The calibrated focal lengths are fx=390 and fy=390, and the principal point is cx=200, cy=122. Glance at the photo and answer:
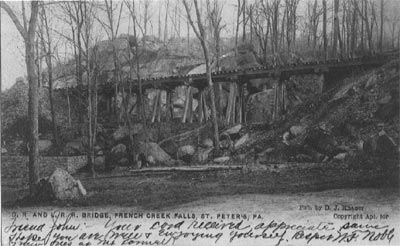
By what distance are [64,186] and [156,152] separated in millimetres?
5380

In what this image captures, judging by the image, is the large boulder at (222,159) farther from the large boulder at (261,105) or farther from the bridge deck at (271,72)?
the large boulder at (261,105)

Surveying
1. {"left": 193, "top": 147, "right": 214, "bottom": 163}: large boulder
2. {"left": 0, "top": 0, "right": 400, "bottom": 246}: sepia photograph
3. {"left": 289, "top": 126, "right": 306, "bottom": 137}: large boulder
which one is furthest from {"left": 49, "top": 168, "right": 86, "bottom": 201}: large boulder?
{"left": 289, "top": 126, "right": 306, "bottom": 137}: large boulder

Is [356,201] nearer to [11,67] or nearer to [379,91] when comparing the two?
[379,91]

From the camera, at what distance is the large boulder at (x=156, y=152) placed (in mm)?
13859

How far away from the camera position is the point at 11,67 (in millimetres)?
9906

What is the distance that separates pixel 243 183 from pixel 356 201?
2.54 meters

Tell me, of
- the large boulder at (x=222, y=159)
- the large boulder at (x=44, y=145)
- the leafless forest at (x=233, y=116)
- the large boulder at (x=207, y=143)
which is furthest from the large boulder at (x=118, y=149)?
the large boulder at (x=222, y=159)

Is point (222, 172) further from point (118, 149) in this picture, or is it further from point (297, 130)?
point (118, 149)

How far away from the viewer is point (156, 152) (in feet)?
46.5

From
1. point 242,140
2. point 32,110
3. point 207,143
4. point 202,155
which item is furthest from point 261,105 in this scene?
point 32,110

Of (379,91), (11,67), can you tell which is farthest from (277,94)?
(11,67)

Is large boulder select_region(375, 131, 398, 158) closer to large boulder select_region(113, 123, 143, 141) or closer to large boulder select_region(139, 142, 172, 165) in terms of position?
large boulder select_region(139, 142, 172, 165)

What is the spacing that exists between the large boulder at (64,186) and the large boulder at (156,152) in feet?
15.6

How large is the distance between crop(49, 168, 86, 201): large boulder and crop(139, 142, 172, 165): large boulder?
474cm
